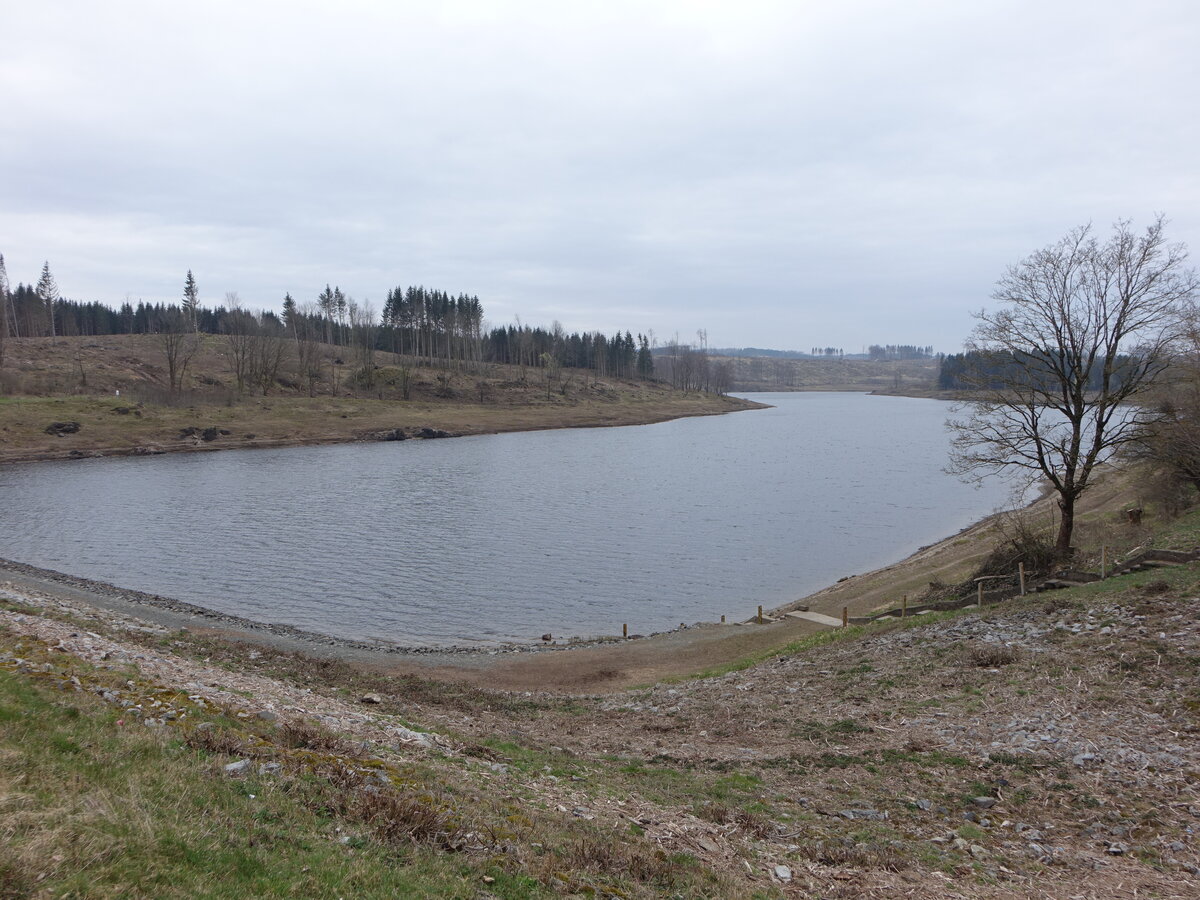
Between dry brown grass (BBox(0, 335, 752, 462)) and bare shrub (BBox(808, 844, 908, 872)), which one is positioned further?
dry brown grass (BBox(0, 335, 752, 462))

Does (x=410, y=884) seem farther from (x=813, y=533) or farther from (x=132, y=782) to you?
(x=813, y=533)

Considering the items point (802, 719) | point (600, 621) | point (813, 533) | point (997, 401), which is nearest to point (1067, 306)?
point (997, 401)

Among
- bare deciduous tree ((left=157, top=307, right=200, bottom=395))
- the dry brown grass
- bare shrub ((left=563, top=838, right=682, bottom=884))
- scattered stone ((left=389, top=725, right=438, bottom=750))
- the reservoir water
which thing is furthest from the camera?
bare deciduous tree ((left=157, top=307, right=200, bottom=395))

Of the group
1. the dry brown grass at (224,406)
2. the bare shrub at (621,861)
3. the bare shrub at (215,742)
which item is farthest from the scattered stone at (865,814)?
the dry brown grass at (224,406)

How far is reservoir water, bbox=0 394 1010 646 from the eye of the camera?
3083 cm

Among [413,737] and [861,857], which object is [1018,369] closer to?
[861,857]

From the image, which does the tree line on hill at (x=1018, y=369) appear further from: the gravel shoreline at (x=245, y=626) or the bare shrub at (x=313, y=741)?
the bare shrub at (x=313, y=741)

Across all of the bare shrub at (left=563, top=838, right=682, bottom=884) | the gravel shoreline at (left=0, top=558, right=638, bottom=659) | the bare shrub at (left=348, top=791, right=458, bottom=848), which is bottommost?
the gravel shoreline at (left=0, top=558, right=638, bottom=659)

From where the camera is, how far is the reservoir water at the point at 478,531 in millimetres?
30828

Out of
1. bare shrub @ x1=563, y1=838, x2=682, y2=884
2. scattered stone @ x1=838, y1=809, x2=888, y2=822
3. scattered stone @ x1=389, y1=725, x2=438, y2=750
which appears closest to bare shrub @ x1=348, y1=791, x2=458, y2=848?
bare shrub @ x1=563, y1=838, x2=682, y2=884

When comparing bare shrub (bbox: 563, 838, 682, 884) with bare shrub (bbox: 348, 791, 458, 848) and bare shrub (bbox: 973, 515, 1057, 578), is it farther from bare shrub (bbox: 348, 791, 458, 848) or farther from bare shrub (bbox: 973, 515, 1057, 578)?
bare shrub (bbox: 973, 515, 1057, 578)

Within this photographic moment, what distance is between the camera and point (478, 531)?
4472 centimetres

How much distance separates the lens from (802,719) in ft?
45.0

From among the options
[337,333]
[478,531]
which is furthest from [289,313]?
[478,531]
